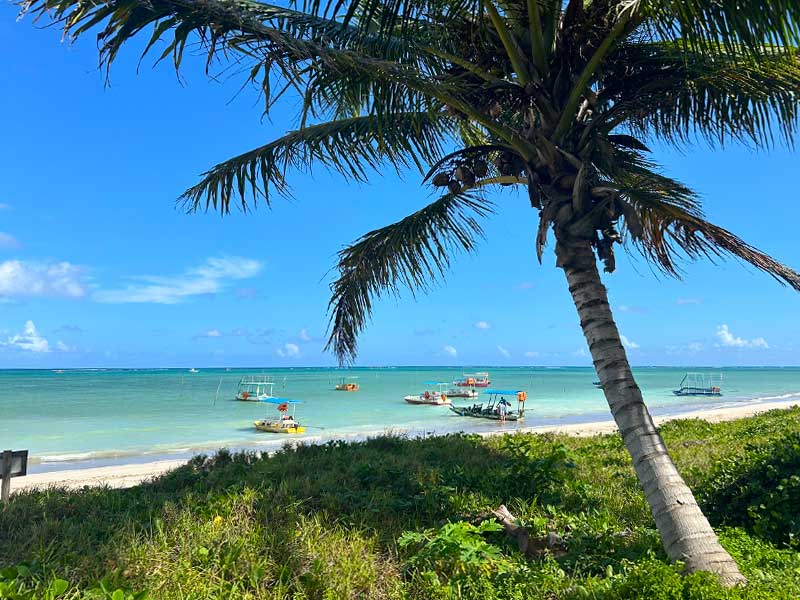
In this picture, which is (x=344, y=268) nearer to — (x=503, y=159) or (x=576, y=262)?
(x=503, y=159)

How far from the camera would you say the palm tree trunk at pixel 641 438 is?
363 centimetres

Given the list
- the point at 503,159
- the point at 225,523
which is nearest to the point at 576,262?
the point at 503,159

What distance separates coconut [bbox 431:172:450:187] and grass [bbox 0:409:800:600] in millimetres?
3096

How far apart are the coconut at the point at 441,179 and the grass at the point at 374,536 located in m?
3.10

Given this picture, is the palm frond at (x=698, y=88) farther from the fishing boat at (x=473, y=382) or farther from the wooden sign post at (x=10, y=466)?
the fishing boat at (x=473, y=382)

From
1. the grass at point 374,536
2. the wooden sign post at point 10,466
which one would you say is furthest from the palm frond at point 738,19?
Answer: the wooden sign post at point 10,466

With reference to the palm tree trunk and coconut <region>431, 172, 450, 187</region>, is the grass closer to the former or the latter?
the palm tree trunk

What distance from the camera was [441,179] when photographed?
538 cm

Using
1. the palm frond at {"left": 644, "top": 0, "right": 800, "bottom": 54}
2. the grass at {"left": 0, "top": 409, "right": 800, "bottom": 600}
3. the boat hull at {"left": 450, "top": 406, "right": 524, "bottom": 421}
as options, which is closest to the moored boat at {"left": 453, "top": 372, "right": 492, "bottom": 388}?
the boat hull at {"left": 450, "top": 406, "right": 524, "bottom": 421}

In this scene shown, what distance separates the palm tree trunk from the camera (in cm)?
363

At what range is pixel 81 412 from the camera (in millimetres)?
33500

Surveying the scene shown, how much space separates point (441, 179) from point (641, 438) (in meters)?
2.97

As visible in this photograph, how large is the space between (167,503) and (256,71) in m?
3.83

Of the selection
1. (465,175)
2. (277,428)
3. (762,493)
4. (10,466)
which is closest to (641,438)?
(762,493)
